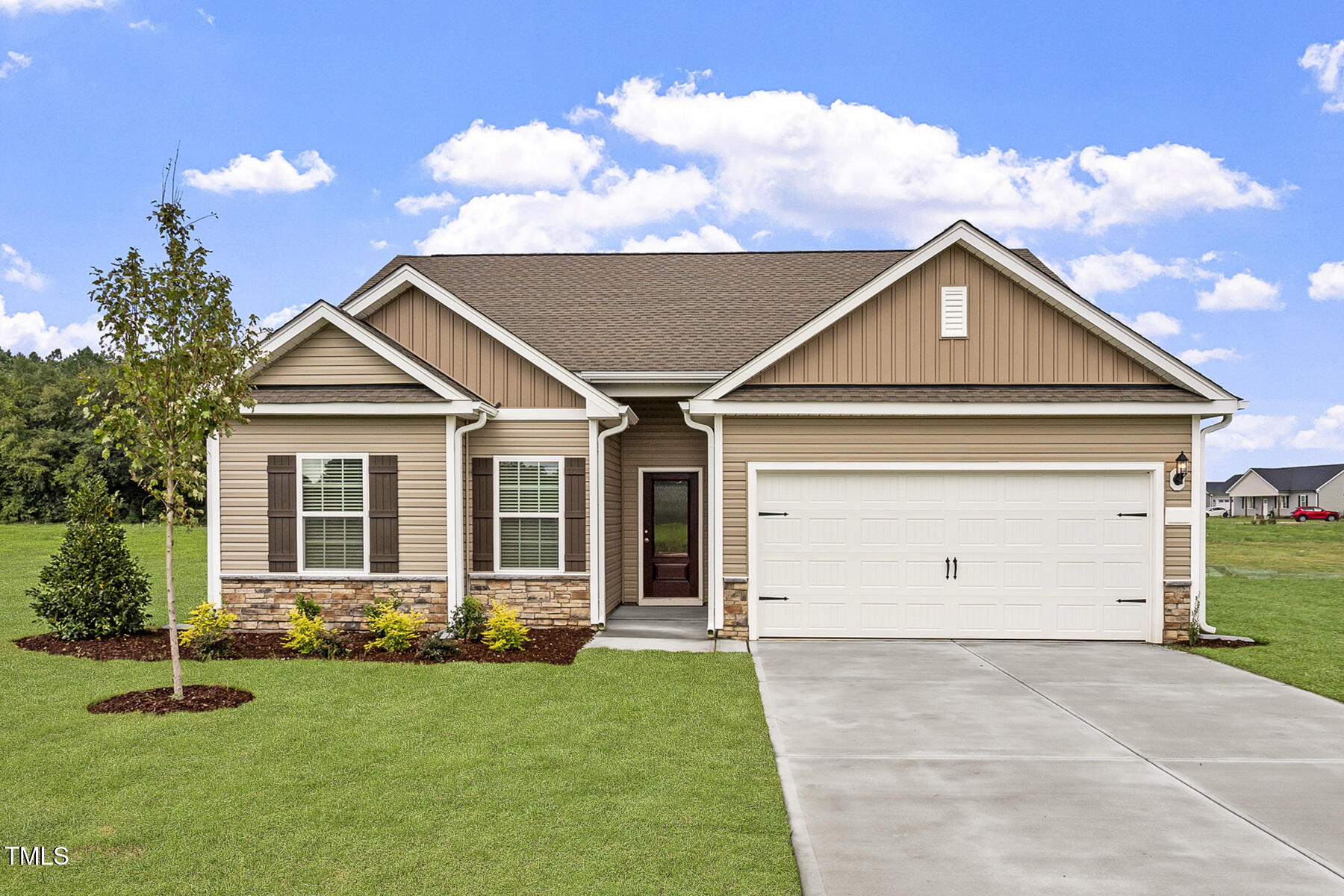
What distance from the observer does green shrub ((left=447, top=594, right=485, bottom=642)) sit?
11.1 metres

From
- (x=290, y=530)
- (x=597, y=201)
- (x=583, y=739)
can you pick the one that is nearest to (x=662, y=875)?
(x=583, y=739)

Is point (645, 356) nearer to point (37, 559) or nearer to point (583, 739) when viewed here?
point (583, 739)

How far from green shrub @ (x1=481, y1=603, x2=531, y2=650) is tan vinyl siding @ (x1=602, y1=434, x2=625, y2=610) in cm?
197

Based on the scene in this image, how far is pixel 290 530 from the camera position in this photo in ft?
38.8

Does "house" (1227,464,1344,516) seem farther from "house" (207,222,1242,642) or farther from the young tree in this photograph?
the young tree

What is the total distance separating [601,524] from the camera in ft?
40.0

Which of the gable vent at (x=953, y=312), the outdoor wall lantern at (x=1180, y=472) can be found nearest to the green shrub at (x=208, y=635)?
the gable vent at (x=953, y=312)

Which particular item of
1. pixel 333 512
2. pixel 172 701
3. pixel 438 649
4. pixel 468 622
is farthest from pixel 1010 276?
pixel 172 701

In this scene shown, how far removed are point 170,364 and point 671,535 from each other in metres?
8.40

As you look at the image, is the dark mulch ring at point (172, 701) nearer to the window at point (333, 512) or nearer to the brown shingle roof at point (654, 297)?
the window at point (333, 512)

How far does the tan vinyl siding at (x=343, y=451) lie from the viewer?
11.7m

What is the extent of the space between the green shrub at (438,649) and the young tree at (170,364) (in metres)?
2.66

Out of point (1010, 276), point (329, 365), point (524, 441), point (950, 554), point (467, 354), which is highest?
point (1010, 276)

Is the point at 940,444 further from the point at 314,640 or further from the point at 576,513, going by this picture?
the point at 314,640
